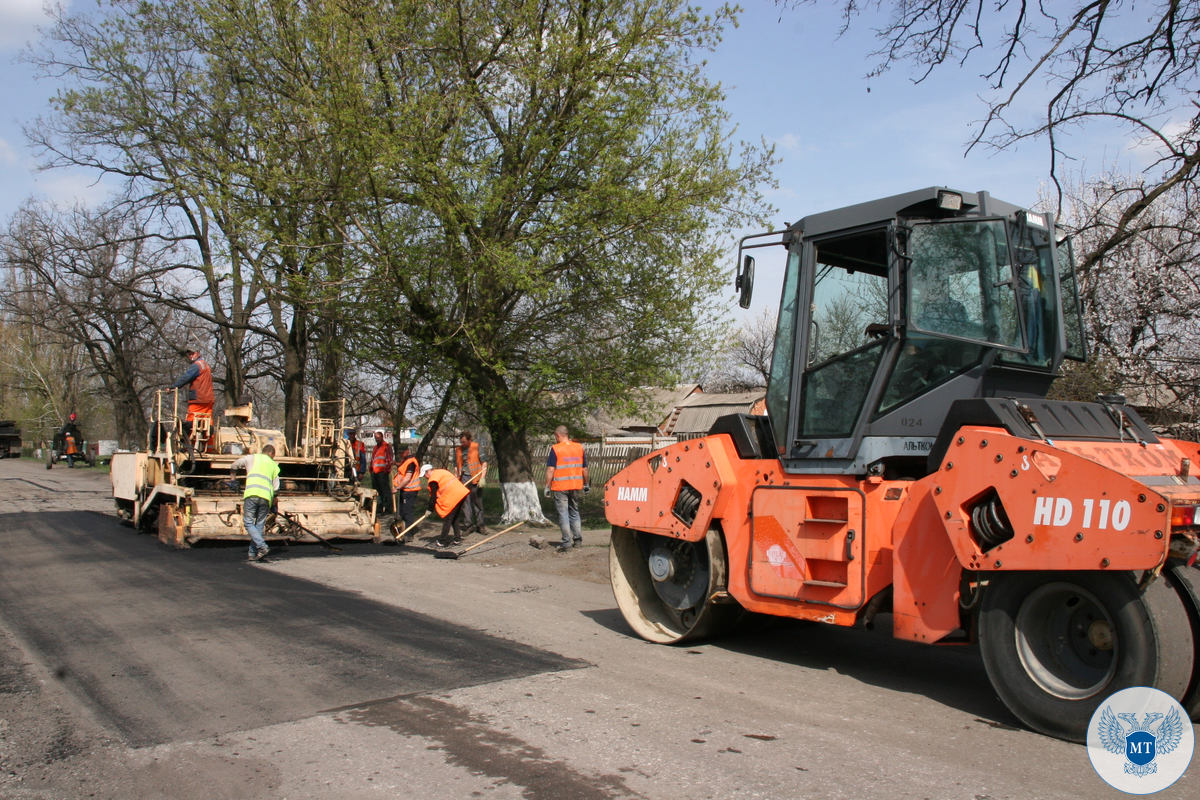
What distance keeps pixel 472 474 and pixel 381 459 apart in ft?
11.9

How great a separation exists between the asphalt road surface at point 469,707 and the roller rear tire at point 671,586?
20 cm

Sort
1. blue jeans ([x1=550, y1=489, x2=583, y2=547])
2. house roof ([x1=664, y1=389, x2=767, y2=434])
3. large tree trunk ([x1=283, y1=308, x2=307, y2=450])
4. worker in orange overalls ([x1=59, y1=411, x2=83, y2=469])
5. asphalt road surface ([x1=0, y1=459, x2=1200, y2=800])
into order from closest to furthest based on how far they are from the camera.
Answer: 1. asphalt road surface ([x1=0, y1=459, x2=1200, y2=800])
2. blue jeans ([x1=550, y1=489, x2=583, y2=547])
3. large tree trunk ([x1=283, y1=308, x2=307, y2=450])
4. worker in orange overalls ([x1=59, y1=411, x2=83, y2=469])
5. house roof ([x1=664, y1=389, x2=767, y2=434])

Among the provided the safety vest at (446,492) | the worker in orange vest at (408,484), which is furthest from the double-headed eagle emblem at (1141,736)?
the worker in orange vest at (408,484)

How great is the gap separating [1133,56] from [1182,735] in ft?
19.9

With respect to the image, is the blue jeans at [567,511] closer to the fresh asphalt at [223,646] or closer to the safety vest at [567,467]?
the safety vest at [567,467]

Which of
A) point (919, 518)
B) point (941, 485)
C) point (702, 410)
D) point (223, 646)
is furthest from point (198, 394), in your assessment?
point (702, 410)

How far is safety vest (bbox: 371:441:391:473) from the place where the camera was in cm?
1770

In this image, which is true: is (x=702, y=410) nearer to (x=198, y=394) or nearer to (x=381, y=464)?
(x=381, y=464)

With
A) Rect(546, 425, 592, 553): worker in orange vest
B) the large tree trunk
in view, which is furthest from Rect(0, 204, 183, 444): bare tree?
Rect(546, 425, 592, 553): worker in orange vest

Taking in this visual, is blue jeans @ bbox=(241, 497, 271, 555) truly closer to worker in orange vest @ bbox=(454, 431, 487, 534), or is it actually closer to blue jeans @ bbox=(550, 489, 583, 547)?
worker in orange vest @ bbox=(454, 431, 487, 534)

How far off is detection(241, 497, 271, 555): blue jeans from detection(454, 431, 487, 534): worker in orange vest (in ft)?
11.3

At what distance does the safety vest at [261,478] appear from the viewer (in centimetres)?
1197

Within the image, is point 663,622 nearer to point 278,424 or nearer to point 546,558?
point 546,558

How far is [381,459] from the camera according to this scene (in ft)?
58.3
